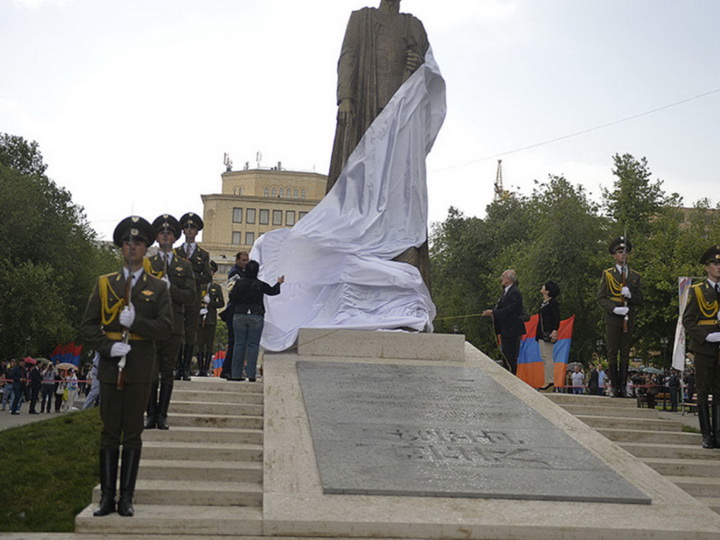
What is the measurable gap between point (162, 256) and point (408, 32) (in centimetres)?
745

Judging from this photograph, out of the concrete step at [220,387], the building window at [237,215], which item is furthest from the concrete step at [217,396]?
the building window at [237,215]

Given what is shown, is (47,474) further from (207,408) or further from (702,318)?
(702,318)

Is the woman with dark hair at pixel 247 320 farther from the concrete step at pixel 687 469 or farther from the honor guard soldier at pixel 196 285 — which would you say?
the concrete step at pixel 687 469

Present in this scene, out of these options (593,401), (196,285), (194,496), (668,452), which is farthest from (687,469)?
(196,285)

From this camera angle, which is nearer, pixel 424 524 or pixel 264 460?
pixel 424 524

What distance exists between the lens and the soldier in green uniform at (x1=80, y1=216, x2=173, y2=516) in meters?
7.13

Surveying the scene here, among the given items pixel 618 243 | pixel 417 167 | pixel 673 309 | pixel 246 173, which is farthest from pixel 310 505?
pixel 246 173

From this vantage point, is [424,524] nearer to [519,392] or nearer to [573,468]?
[573,468]

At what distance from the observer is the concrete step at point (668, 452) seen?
9.95 meters

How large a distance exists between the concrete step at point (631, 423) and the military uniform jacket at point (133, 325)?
560 centimetres

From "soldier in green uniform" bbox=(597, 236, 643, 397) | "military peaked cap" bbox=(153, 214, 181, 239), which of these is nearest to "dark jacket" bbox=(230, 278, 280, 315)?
"military peaked cap" bbox=(153, 214, 181, 239)

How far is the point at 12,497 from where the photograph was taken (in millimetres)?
8664

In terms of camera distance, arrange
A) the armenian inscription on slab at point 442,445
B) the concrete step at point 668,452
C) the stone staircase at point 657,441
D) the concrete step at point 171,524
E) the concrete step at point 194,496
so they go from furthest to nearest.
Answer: the concrete step at point 668,452, the stone staircase at point 657,441, the armenian inscription on slab at point 442,445, the concrete step at point 194,496, the concrete step at point 171,524

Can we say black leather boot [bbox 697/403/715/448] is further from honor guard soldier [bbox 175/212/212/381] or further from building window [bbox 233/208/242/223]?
building window [bbox 233/208/242/223]
